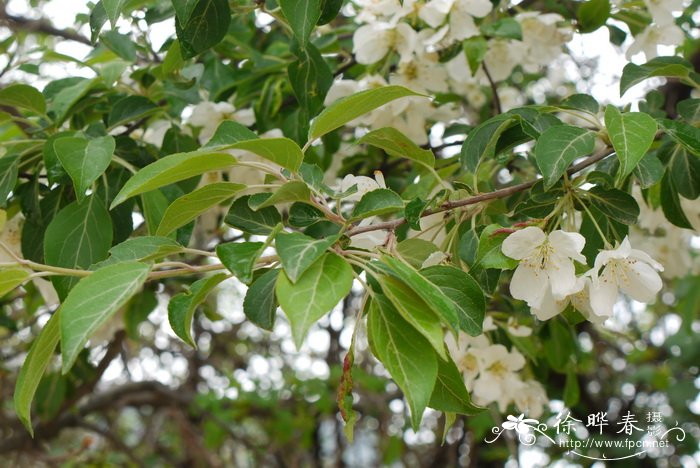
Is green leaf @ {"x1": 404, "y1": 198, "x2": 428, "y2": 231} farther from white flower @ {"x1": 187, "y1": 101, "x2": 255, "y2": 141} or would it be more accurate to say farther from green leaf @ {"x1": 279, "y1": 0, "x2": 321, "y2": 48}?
white flower @ {"x1": 187, "y1": 101, "x2": 255, "y2": 141}

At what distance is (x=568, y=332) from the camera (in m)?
1.83

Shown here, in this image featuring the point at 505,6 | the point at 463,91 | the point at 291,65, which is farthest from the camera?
the point at 463,91

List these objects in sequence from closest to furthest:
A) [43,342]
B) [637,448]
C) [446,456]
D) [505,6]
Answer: [43,342] → [505,6] → [637,448] → [446,456]

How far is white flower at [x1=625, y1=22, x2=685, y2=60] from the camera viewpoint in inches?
68.2


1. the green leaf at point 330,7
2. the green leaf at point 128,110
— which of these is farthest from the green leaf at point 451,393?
the green leaf at point 128,110

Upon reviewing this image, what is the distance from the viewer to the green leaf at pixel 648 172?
1075 mm

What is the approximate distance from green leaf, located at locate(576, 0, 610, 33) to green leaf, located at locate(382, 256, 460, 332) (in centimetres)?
118

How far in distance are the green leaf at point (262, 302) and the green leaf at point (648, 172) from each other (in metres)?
0.51

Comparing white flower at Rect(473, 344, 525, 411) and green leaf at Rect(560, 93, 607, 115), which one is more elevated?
green leaf at Rect(560, 93, 607, 115)

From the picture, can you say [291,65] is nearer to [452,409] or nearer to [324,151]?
[324,151]

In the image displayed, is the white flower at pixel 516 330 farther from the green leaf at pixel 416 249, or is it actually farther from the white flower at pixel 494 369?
the green leaf at pixel 416 249

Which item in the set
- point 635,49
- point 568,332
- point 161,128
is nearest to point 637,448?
point 568,332

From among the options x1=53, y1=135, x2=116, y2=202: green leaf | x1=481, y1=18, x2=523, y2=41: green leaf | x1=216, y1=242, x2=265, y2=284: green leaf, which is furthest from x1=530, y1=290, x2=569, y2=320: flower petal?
x1=481, y1=18, x2=523, y2=41: green leaf

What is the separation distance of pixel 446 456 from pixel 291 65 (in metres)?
2.42
